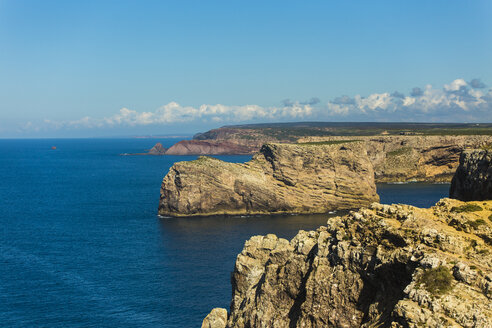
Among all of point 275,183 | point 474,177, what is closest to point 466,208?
point 474,177

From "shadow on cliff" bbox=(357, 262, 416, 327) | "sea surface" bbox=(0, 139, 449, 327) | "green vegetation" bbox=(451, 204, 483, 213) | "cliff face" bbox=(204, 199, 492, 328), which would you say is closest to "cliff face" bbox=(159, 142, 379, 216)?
"sea surface" bbox=(0, 139, 449, 327)

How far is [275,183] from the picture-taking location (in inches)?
5630

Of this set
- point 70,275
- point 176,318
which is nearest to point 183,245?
point 70,275

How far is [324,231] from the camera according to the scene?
3878cm

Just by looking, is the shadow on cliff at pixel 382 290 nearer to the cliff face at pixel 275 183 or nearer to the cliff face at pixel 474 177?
the cliff face at pixel 474 177

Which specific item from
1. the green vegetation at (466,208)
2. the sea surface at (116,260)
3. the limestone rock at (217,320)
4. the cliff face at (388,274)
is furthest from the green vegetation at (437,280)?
the sea surface at (116,260)

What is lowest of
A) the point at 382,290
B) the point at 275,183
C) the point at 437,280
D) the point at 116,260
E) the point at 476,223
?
the point at 116,260

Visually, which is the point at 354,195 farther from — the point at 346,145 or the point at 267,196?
the point at 267,196

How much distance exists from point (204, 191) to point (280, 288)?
98.1 metres

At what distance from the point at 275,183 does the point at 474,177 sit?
92937mm

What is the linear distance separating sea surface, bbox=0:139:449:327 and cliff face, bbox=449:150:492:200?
3641 cm

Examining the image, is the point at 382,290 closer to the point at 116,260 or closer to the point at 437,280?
the point at 437,280

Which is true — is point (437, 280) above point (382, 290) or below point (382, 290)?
above

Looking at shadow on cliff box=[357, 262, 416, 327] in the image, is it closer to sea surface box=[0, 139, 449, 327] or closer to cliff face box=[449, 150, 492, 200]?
cliff face box=[449, 150, 492, 200]
